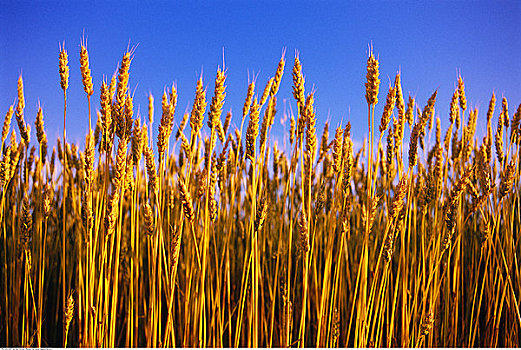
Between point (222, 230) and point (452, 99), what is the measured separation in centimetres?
123

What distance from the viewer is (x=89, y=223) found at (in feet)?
3.99

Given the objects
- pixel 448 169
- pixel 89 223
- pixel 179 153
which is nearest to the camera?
pixel 89 223

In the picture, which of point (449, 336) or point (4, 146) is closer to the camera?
point (4, 146)

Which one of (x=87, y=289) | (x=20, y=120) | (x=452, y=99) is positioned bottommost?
(x=87, y=289)

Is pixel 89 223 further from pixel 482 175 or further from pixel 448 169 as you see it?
pixel 448 169

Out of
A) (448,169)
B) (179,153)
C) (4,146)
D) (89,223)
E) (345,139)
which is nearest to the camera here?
(89,223)

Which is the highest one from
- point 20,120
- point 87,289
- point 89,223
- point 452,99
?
point 452,99

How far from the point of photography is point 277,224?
2.31 metres

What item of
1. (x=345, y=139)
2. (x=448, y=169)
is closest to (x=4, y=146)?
(x=345, y=139)

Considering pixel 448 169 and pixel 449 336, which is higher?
pixel 448 169

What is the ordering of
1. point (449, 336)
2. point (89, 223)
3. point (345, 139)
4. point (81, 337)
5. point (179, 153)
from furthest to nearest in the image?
point (179, 153), point (449, 336), point (345, 139), point (81, 337), point (89, 223)

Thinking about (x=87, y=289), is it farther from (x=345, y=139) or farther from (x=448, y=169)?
(x=448, y=169)

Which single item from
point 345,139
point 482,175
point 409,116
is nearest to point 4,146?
point 345,139

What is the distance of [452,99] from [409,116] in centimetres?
20
